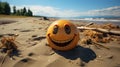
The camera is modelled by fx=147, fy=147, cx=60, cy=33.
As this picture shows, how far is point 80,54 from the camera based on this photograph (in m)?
4.46

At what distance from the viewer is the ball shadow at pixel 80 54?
13.9 ft

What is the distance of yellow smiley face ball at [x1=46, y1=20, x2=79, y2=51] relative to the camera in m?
4.39

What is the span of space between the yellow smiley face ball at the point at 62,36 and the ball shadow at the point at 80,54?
0.51 ft

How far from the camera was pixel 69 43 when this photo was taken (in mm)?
4539

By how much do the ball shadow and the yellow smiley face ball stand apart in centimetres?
15

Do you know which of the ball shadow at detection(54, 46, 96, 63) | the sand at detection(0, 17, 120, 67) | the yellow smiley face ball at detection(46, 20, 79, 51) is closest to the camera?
the sand at detection(0, 17, 120, 67)

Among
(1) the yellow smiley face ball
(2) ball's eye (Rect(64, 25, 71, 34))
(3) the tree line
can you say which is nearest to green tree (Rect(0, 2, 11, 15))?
(3) the tree line

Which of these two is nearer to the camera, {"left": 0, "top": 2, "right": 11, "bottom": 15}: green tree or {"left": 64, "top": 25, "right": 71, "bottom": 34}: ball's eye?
{"left": 64, "top": 25, "right": 71, "bottom": 34}: ball's eye

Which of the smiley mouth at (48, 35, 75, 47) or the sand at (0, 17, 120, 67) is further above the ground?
the smiley mouth at (48, 35, 75, 47)

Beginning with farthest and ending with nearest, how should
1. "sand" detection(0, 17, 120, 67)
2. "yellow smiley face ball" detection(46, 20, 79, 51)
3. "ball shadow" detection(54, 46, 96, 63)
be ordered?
"yellow smiley face ball" detection(46, 20, 79, 51) → "ball shadow" detection(54, 46, 96, 63) → "sand" detection(0, 17, 120, 67)

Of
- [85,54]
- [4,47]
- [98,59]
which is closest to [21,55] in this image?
[4,47]

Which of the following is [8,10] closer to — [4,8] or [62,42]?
[4,8]

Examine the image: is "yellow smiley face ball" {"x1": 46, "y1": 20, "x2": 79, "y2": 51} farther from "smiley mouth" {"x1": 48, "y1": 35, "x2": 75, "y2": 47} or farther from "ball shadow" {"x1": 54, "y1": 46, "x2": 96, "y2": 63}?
"ball shadow" {"x1": 54, "y1": 46, "x2": 96, "y2": 63}

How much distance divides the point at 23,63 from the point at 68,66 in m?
1.19
